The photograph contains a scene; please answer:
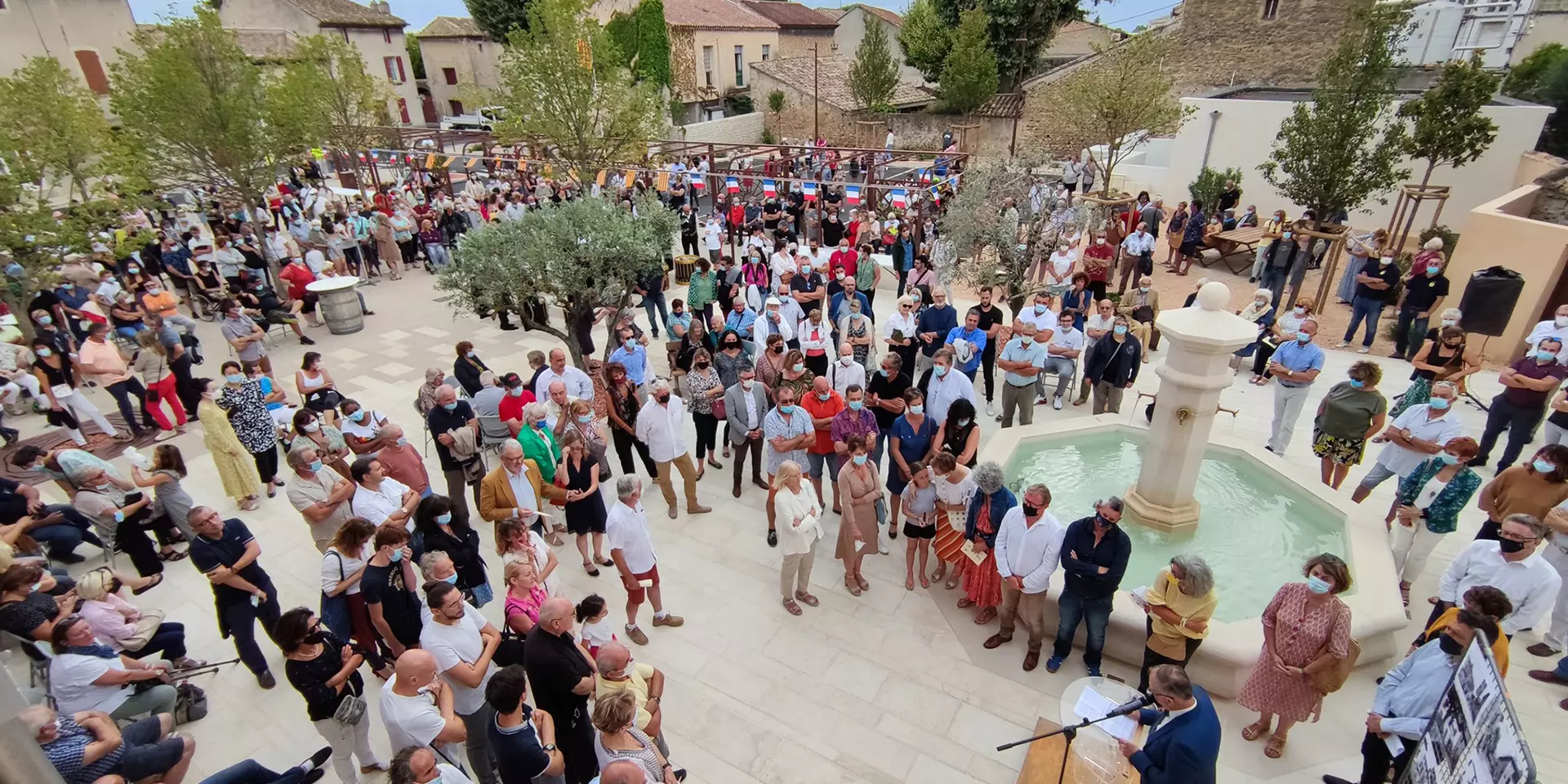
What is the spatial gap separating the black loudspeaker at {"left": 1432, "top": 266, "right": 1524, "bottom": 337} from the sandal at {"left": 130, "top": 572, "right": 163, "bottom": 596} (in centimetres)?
1555

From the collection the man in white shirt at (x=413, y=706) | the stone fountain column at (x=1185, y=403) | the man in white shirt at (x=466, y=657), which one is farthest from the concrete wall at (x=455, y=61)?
the man in white shirt at (x=413, y=706)

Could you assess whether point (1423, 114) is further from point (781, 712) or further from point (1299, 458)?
point (781, 712)

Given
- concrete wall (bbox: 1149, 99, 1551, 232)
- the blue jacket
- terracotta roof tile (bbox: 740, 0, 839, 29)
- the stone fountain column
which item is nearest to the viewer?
the blue jacket

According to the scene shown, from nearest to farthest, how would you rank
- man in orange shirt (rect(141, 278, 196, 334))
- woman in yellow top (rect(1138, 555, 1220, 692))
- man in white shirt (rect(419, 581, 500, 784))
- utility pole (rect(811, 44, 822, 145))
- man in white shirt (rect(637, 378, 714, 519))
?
man in white shirt (rect(419, 581, 500, 784)) → woman in yellow top (rect(1138, 555, 1220, 692)) → man in white shirt (rect(637, 378, 714, 519)) → man in orange shirt (rect(141, 278, 196, 334)) → utility pole (rect(811, 44, 822, 145))

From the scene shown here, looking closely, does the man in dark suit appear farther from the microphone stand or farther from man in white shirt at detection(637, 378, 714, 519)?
man in white shirt at detection(637, 378, 714, 519)

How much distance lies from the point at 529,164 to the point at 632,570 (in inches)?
688

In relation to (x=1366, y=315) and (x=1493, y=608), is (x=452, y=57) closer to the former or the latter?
(x=1366, y=315)

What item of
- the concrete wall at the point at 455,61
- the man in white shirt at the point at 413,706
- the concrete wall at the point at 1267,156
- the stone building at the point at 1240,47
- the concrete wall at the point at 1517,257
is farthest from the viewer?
the concrete wall at the point at 455,61

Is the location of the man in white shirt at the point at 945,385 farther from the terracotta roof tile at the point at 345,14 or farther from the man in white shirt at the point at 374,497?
the terracotta roof tile at the point at 345,14

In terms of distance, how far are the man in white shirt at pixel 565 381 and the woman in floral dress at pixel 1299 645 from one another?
19.8 ft

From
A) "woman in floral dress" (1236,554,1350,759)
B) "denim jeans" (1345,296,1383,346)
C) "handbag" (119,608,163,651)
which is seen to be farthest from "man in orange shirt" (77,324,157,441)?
"denim jeans" (1345,296,1383,346)

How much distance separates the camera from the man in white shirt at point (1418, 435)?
6.06 metres

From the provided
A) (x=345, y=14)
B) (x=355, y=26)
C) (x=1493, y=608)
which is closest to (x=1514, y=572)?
(x=1493, y=608)

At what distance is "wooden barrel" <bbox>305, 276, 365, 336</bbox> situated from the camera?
42.1 feet
